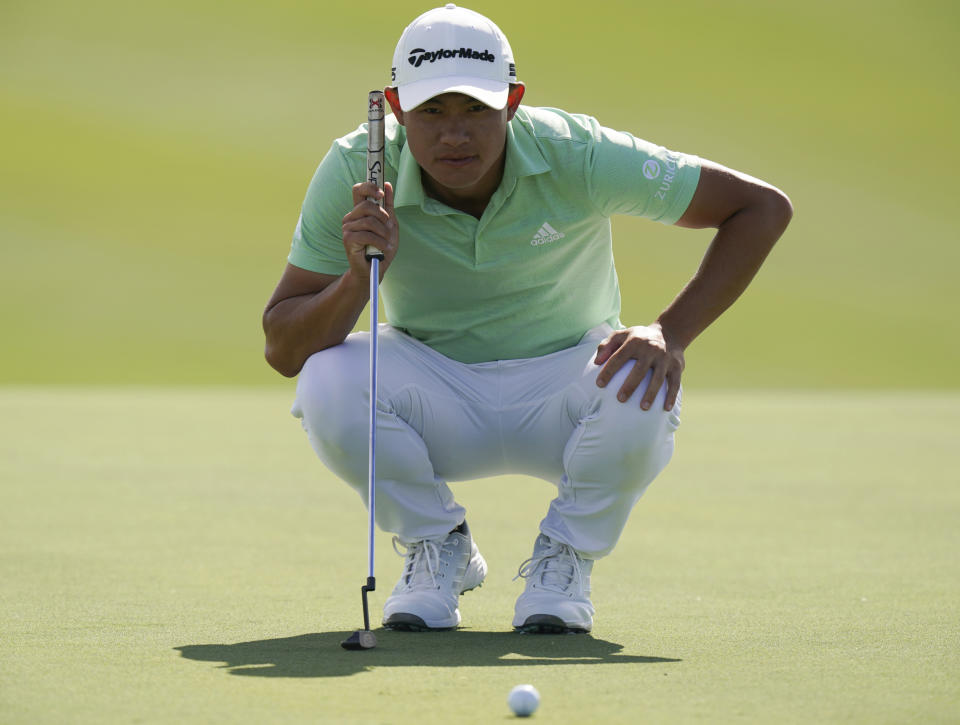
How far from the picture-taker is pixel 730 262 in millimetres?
2646

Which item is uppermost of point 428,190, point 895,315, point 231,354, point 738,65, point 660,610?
point 738,65

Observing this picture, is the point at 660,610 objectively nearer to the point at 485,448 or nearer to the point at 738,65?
the point at 485,448

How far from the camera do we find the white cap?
7.75 feet

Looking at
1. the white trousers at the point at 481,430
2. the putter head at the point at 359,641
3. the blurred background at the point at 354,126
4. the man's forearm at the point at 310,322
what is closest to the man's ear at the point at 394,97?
the man's forearm at the point at 310,322

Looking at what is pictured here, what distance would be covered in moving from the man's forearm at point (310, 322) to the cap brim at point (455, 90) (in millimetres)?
360

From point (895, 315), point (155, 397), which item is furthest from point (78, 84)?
point (895, 315)

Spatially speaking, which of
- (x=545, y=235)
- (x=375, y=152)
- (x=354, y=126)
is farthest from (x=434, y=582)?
(x=354, y=126)

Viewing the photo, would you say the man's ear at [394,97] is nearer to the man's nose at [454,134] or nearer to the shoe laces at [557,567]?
the man's nose at [454,134]

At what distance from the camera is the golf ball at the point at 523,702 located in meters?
1.65

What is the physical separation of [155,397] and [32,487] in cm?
579

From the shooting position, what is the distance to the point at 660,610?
264 centimetres

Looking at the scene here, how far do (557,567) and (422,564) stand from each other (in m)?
0.28

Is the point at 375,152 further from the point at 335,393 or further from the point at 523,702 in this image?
the point at 523,702

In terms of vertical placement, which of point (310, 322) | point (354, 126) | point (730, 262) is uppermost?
point (354, 126)
